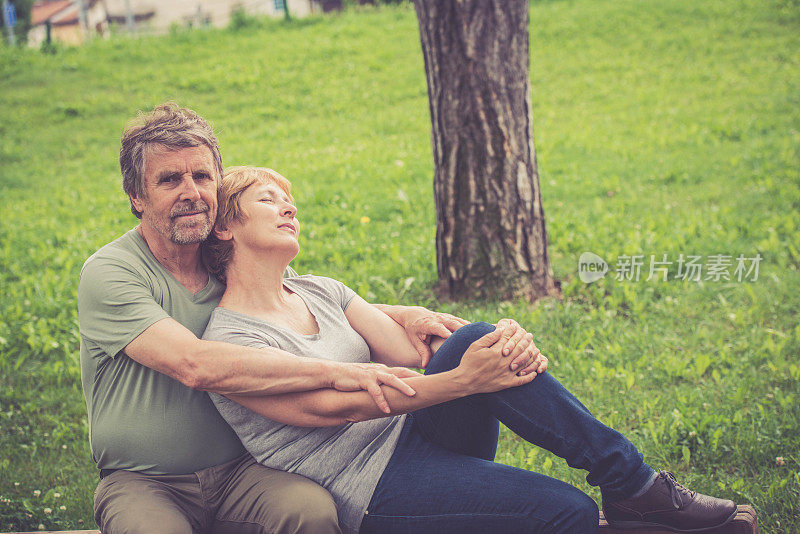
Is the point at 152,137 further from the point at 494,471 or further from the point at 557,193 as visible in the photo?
the point at 557,193

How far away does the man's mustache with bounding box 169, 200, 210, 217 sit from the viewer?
9.35ft

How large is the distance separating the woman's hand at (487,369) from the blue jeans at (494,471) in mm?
66

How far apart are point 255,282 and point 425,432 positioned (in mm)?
963

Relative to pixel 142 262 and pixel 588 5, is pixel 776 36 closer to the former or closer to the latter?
pixel 588 5

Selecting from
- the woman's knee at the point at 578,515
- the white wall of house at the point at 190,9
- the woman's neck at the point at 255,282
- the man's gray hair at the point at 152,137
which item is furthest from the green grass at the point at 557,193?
the white wall of house at the point at 190,9

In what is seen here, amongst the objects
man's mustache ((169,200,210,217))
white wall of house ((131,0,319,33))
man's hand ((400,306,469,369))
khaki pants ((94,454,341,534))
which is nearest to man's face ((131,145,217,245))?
man's mustache ((169,200,210,217))

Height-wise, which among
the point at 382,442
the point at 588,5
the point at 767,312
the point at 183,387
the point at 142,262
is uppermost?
the point at 588,5

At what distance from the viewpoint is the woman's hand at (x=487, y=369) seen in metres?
2.69

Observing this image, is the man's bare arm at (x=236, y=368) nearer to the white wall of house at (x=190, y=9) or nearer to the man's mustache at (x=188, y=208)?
the man's mustache at (x=188, y=208)

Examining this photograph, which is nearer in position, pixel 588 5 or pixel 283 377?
pixel 283 377

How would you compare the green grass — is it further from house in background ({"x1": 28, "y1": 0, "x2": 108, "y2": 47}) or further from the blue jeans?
house in background ({"x1": 28, "y1": 0, "x2": 108, "y2": 47})

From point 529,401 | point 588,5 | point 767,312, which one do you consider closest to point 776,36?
point 588,5

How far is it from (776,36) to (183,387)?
16150 mm

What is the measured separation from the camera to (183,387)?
275 centimetres
